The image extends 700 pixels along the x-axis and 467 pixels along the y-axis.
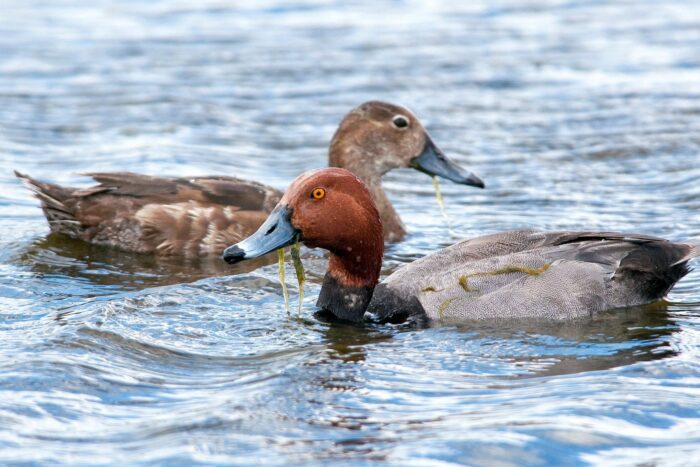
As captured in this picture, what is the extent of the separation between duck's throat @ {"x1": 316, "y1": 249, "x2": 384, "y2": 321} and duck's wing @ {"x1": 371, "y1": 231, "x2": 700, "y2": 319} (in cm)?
11

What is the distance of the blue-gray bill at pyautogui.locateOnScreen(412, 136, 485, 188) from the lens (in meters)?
11.3

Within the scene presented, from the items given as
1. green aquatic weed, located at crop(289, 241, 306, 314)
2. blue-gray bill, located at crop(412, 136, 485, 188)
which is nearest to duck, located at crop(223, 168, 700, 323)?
green aquatic weed, located at crop(289, 241, 306, 314)

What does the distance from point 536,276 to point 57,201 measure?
4.18 m

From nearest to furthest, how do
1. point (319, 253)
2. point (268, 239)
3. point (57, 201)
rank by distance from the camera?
point (268, 239) < point (57, 201) < point (319, 253)

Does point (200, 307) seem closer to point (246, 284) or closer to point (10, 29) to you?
point (246, 284)

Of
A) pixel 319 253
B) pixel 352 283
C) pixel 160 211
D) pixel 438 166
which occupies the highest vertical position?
pixel 438 166

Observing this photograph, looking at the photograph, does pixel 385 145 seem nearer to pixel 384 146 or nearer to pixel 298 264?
pixel 384 146

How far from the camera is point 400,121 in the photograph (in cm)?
1127

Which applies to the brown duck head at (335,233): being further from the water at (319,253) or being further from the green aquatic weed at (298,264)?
the water at (319,253)

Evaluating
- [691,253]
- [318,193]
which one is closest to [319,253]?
[318,193]

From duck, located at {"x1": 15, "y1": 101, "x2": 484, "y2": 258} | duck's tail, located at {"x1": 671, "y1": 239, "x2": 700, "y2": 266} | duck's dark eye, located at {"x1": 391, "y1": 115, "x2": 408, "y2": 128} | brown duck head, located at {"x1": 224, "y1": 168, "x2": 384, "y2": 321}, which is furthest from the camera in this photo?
duck's dark eye, located at {"x1": 391, "y1": 115, "x2": 408, "y2": 128}

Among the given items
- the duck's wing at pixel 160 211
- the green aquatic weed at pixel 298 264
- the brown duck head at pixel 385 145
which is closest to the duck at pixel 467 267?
the green aquatic weed at pixel 298 264

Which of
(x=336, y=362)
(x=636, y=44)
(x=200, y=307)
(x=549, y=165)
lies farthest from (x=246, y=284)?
(x=636, y=44)

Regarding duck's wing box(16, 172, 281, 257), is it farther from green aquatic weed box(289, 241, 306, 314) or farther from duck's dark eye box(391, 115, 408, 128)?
green aquatic weed box(289, 241, 306, 314)
